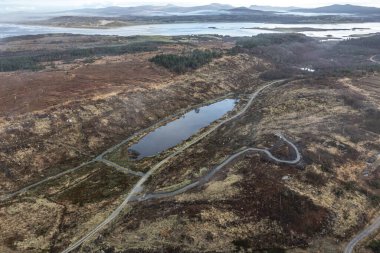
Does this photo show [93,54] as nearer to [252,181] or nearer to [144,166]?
[144,166]

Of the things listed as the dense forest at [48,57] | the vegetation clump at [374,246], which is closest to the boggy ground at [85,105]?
the dense forest at [48,57]

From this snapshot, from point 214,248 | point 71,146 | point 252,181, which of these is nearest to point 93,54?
point 71,146

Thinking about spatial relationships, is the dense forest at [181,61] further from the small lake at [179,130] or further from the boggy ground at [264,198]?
the boggy ground at [264,198]

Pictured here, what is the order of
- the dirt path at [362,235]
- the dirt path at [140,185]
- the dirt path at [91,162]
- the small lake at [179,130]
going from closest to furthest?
the dirt path at [362,235] < the dirt path at [140,185] < the dirt path at [91,162] < the small lake at [179,130]

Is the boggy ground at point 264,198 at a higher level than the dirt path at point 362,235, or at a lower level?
higher

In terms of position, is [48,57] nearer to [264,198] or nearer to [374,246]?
[264,198]

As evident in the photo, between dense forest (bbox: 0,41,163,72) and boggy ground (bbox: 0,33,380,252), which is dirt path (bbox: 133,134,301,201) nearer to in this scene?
boggy ground (bbox: 0,33,380,252)
